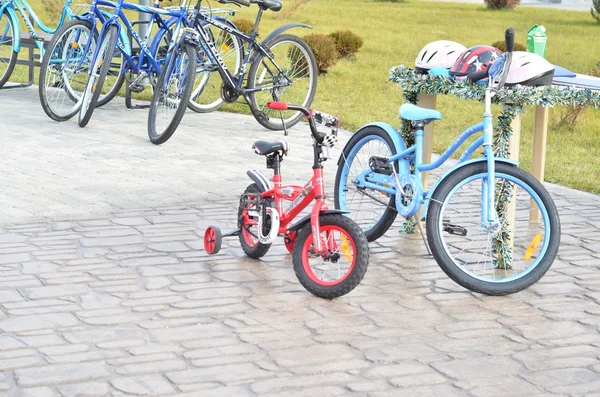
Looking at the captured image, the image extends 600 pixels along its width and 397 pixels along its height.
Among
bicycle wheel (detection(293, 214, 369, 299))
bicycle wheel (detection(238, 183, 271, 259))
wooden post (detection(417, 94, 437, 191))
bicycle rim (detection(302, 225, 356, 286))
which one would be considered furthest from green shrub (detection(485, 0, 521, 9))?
bicycle wheel (detection(293, 214, 369, 299))

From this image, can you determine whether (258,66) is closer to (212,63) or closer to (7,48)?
(212,63)

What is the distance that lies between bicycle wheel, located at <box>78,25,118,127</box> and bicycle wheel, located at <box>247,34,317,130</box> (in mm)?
1343

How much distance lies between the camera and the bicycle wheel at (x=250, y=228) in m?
6.36

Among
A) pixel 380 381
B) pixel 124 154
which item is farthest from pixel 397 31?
pixel 380 381

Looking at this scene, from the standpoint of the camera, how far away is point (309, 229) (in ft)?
18.9

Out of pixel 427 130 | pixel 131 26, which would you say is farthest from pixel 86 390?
pixel 131 26

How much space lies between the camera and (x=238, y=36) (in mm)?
10734

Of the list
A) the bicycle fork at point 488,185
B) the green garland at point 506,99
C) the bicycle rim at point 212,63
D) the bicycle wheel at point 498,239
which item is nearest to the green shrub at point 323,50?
the bicycle rim at point 212,63

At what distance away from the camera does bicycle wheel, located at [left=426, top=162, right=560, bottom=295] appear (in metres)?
5.79

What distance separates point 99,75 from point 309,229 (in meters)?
5.27

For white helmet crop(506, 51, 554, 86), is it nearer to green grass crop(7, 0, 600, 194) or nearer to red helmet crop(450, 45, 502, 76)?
red helmet crop(450, 45, 502, 76)

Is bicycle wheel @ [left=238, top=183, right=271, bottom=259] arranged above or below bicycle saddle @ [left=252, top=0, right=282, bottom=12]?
below

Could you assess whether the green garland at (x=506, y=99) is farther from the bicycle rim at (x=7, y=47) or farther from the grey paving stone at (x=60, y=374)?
the bicycle rim at (x=7, y=47)

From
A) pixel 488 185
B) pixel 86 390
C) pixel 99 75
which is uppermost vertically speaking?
pixel 99 75
